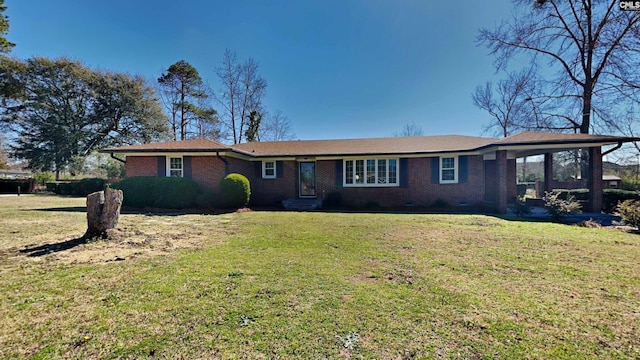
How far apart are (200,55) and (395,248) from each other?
2497cm

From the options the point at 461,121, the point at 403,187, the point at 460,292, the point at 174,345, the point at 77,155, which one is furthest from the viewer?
the point at 461,121

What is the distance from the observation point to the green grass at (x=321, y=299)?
2252mm

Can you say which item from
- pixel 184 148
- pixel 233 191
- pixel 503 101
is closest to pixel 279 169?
pixel 233 191

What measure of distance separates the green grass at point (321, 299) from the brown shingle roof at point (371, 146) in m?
7.69

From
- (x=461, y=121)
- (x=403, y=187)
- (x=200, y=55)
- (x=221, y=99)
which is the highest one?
(x=200, y=55)

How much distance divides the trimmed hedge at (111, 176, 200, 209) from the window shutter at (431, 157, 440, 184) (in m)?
11.2

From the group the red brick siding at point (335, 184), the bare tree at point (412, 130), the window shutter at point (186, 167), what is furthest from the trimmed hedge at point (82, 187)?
the bare tree at point (412, 130)

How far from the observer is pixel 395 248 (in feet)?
17.9

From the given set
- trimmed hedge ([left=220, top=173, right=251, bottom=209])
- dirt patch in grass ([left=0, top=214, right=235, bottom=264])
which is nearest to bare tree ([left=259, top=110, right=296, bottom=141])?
trimmed hedge ([left=220, top=173, right=251, bottom=209])

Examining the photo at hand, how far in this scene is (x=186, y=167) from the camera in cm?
1309

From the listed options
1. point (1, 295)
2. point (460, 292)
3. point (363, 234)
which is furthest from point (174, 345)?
point (363, 234)

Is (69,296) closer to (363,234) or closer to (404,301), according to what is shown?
(404,301)

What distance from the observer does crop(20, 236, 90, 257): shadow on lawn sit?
16.0ft

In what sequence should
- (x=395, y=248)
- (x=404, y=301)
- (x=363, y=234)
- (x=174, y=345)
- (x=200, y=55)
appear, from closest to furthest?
1. (x=174, y=345)
2. (x=404, y=301)
3. (x=395, y=248)
4. (x=363, y=234)
5. (x=200, y=55)
